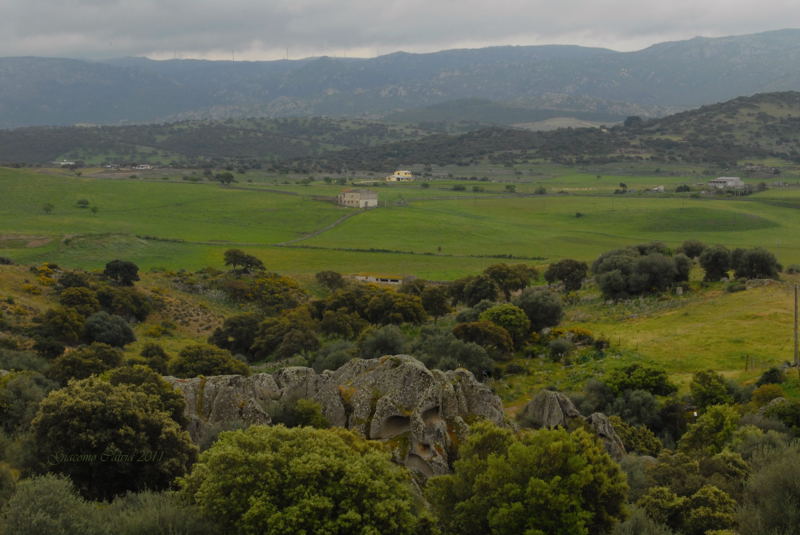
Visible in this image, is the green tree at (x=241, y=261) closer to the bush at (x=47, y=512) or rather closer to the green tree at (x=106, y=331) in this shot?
the green tree at (x=106, y=331)

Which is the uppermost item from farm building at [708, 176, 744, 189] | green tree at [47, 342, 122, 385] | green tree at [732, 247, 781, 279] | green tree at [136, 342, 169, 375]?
farm building at [708, 176, 744, 189]

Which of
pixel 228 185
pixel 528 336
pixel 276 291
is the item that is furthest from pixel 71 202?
pixel 528 336

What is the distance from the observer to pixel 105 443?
20.6 metres

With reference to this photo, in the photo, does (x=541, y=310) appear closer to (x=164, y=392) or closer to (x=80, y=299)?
(x=164, y=392)

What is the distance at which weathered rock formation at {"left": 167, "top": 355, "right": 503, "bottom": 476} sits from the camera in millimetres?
22688

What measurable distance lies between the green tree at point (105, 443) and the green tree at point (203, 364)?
1744 cm

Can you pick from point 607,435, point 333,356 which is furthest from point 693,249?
point 607,435

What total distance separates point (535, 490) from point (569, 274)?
5127cm

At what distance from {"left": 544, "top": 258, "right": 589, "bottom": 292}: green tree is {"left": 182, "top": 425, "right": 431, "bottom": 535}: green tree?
5078cm

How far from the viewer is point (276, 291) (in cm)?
6919

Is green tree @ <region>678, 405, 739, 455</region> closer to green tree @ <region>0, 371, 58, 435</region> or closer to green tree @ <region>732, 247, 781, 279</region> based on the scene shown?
green tree @ <region>0, 371, 58, 435</region>

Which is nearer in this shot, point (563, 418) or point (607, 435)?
point (607, 435)

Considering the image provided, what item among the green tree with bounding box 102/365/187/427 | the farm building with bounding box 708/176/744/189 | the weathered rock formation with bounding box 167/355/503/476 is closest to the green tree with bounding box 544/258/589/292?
the weathered rock formation with bounding box 167/355/503/476

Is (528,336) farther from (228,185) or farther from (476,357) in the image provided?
(228,185)
